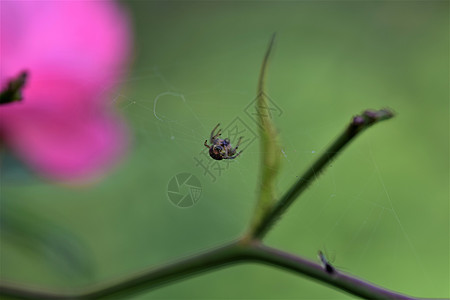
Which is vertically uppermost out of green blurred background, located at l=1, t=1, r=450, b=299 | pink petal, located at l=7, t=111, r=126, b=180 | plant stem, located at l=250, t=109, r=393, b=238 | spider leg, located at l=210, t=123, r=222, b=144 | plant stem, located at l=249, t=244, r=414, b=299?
plant stem, located at l=250, t=109, r=393, b=238

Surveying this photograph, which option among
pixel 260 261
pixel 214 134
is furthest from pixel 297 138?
pixel 260 261

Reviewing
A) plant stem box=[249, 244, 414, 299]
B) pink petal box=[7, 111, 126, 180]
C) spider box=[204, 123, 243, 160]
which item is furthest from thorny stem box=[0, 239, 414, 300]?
pink petal box=[7, 111, 126, 180]

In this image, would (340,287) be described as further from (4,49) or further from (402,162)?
(402,162)

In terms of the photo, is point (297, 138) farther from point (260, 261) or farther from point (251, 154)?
point (260, 261)

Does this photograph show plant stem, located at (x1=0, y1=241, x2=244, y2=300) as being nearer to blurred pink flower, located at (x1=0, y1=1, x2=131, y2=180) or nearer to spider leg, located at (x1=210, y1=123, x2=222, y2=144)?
spider leg, located at (x1=210, y1=123, x2=222, y2=144)

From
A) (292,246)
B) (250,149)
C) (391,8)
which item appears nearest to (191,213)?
(292,246)

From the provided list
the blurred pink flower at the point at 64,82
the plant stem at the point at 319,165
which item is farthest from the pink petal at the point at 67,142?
the plant stem at the point at 319,165
